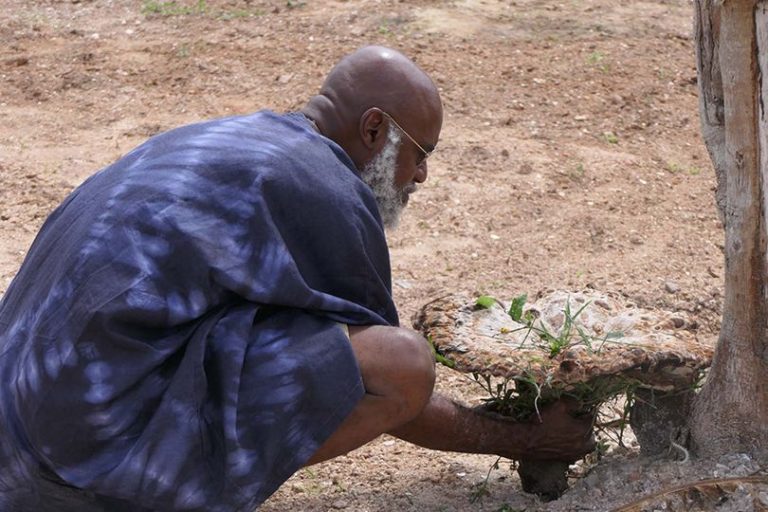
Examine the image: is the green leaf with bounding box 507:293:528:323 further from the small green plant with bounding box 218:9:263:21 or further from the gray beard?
the small green plant with bounding box 218:9:263:21

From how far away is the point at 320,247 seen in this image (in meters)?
2.64

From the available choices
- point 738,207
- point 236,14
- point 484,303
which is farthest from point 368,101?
point 236,14

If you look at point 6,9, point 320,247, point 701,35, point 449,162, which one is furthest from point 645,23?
point 320,247

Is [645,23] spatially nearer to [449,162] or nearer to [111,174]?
[449,162]

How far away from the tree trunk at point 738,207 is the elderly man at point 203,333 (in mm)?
776

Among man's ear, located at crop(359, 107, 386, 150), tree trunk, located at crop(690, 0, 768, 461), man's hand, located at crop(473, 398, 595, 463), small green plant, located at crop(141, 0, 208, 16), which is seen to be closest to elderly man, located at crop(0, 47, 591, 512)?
man's ear, located at crop(359, 107, 386, 150)

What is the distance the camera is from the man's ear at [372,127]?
2.95 meters

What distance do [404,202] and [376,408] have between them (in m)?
0.69

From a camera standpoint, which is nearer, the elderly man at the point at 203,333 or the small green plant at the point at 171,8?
Answer: the elderly man at the point at 203,333

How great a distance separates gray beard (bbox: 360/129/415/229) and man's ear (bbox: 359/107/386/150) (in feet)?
0.08

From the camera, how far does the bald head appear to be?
9.73 feet

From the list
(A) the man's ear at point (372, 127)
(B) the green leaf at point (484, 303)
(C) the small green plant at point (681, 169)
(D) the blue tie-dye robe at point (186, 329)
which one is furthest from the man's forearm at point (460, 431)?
(C) the small green plant at point (681, 169)

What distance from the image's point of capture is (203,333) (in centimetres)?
249

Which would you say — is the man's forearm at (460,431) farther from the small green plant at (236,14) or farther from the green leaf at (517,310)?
the small green plant at (236,14)
